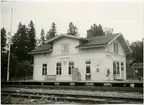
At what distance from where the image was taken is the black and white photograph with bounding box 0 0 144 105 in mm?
8820

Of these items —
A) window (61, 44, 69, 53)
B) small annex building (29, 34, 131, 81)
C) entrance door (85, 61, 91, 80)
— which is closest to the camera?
small annex building (29, 34, 131, 81)

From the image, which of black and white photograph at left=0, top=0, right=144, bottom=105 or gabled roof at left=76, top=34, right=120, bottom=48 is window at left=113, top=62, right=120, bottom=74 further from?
gabled roof at left=76, top=34, right=120, bottom=48

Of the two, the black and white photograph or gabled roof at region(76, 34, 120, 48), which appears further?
gabled roof at region(76, 34, 120, 48)

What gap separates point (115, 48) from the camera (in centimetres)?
1775

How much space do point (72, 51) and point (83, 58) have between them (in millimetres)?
1172

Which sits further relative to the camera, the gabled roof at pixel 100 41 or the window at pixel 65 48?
the window at pixel 65 48

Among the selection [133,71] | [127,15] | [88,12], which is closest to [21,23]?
[88,12]

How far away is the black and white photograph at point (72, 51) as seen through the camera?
8.82m

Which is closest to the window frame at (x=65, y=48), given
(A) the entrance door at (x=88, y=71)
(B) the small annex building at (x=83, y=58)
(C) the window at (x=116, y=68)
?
(B) the small annex building at (x=83, y=58)

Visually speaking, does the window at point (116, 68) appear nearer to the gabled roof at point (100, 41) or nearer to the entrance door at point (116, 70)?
the entrance door at point (116, 70)

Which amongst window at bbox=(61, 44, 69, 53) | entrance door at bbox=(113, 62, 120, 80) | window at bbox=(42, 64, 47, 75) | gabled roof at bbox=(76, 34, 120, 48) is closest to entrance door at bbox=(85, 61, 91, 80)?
gabled roof at bbox=(76, 34, 120, 48)

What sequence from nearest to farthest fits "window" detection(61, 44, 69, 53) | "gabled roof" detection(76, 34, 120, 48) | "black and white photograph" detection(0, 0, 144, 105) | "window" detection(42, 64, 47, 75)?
1. "black and white photograph" detection(0, 0, 144, 105)
2. "gabled roof" detection(76, 34, 120, 48)
3. "window" detection(61, 44, 69, 53)
4. "window" detection(42, 64, 47, 75)

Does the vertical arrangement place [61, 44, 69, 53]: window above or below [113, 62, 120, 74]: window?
above

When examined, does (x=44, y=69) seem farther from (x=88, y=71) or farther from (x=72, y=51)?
(x=88, y=71)
